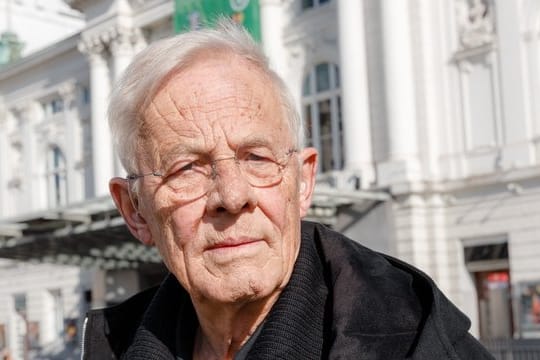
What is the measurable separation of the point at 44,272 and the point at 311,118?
13.9 m

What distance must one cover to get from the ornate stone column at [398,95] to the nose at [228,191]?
65.2ft

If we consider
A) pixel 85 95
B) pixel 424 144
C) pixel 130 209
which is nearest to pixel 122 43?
pixel 85 95

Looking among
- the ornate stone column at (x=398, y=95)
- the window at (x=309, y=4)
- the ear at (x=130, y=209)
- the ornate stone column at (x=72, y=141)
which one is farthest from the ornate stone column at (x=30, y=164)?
the ear at (x=130, y=209)

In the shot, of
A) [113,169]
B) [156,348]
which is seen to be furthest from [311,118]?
[156,348]

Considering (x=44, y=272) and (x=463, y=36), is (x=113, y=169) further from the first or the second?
(x=463, y=36)

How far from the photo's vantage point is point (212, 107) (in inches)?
77.5

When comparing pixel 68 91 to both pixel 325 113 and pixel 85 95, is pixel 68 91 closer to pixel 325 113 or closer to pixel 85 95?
pixel 85 95

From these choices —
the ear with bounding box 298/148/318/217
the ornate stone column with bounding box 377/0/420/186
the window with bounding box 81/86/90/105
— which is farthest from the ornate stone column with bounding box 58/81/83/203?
the ear with bounding box 298/148/318/217

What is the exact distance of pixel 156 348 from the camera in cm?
215

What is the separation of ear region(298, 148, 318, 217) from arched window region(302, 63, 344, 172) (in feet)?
70.7

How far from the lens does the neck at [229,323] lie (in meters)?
2.02

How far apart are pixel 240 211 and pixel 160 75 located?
0.32m

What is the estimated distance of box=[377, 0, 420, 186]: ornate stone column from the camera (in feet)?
71.5

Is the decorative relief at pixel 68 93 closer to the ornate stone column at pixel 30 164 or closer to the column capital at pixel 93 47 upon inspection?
the ornate stone column at pixel 30 164
